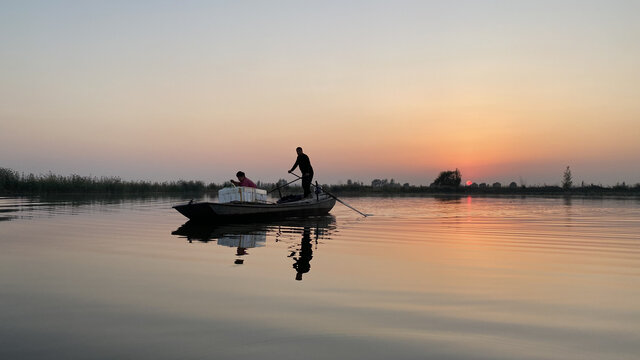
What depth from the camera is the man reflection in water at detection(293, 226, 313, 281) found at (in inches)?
304

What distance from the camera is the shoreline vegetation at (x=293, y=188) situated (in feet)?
137

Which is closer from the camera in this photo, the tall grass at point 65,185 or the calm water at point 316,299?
the calm water at point 316,299

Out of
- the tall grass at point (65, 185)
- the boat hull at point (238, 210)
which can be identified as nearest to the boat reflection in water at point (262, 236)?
the boat hull at point (238, 210)

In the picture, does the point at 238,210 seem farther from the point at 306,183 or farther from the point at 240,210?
the point at 306,183

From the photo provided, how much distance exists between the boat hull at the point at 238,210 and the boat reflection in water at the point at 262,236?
0.34 metres

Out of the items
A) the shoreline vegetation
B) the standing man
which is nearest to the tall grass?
the shoreline vegetation

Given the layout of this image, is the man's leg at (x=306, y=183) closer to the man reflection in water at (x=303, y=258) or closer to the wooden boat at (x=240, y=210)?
the wooden boat at (x=240, y=210)

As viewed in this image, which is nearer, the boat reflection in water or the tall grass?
the boat reflection in water

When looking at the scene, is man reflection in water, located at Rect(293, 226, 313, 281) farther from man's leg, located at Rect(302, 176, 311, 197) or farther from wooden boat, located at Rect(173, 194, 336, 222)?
man's leg, located at Rect(302, 176, 311, 197)

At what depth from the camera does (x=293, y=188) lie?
190ft

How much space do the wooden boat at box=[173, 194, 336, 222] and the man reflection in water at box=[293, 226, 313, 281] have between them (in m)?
3.55

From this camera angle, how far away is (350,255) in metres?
9.59

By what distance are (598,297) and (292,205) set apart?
1279cm

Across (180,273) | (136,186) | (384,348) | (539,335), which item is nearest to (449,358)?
(384,348)
